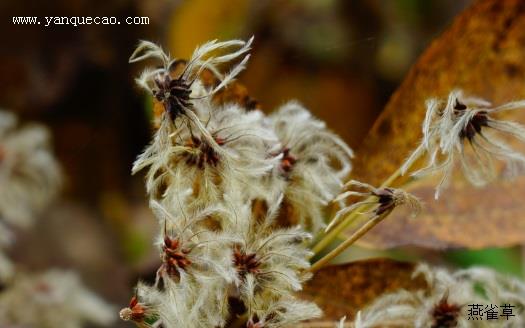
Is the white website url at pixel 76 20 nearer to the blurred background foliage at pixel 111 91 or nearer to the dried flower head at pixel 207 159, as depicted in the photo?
the blurred background foliage at pixel 111 91

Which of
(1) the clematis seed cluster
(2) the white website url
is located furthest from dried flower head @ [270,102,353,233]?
(2) the white website url

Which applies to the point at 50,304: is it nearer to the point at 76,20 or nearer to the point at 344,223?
the point at 76,20

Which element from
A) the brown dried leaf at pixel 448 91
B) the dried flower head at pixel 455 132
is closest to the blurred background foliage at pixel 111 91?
the brown dried leaf at pixel 448 91

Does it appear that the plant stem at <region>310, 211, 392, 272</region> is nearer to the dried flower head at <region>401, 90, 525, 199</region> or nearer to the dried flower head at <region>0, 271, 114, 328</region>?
the dried flower head at <region>401, 90, 525, 199</region>

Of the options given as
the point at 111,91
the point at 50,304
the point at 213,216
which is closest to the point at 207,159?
the point at 213,216

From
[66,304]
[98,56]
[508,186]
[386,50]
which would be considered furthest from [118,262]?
[508,186]

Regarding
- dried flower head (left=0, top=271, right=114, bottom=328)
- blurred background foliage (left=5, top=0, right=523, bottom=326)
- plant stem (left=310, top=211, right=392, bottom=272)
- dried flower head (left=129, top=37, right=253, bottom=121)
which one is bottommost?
plant stem (left=310, top=211, right=392, bottom=272)
